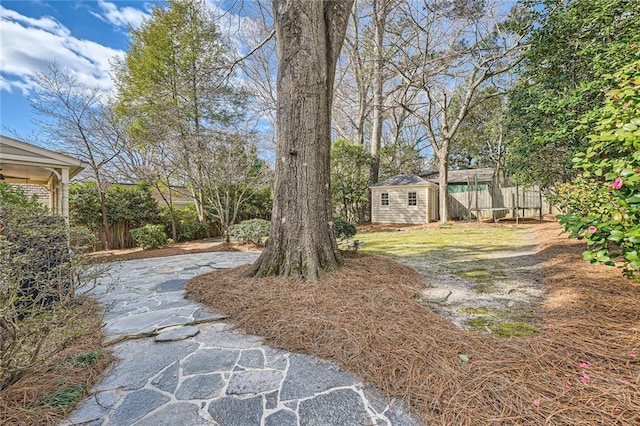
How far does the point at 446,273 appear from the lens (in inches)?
183

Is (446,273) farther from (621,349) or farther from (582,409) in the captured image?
(582,409)

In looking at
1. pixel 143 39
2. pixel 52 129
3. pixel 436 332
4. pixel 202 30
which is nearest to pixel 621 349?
pixel 436 332

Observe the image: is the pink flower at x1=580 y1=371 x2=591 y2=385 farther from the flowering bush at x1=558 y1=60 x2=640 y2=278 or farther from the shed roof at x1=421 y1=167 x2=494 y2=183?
the shed roof at x1=421 y1=167 x2=494 y2=183

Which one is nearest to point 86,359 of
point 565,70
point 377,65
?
point 565,70

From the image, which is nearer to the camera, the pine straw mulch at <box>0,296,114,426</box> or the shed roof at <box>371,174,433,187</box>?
the pine straw mulch at <box>0,296,114,426</box>

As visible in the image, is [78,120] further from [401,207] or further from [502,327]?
[401,207]

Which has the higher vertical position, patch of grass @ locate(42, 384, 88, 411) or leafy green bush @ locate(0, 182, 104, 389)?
leafy green bush @ locate(0, 182, 104, 389)

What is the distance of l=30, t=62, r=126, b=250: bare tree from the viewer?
9352 mm

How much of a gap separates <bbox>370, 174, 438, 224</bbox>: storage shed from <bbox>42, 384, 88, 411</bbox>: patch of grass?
587 inches

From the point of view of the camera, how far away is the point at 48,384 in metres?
1.83

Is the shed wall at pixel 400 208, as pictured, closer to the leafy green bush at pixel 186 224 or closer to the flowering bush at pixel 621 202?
the leafy green bush at pixel 186 224

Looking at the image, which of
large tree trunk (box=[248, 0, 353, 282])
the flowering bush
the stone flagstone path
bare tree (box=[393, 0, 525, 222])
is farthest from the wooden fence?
the stone flagstone path

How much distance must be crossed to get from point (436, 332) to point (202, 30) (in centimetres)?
1447

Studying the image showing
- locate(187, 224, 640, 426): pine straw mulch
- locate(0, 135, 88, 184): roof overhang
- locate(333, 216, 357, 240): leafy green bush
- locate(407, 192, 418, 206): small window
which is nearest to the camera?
locate(187, 224, 640, 426): pine straw mulch
